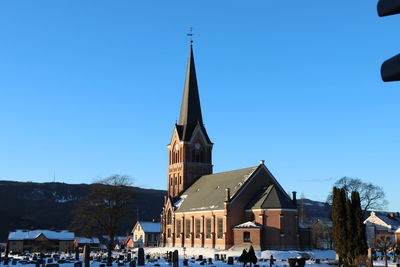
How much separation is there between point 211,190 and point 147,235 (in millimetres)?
24512

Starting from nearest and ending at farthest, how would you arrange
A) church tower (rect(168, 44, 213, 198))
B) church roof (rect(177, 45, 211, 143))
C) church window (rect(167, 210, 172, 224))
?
church window (rect(167, 210, 172, 224)) → church tower (rect(168, 44, 213, 198)) → church roof (rect(177, 45, 211, 143))

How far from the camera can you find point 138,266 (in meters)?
43.0

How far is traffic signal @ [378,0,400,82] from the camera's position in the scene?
3.02m

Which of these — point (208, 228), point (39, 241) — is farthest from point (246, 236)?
point (39, 241)

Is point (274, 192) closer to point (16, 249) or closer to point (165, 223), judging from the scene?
point (165, 223)

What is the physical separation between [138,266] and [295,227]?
24.4m

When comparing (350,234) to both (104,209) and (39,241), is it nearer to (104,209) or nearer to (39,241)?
(104,209)

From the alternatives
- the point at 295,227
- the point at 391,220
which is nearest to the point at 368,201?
the point at 391,220

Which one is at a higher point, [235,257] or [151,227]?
[151,227]

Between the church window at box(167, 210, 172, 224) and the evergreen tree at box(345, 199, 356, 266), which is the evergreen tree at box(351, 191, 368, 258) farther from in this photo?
the church window at box(167, 210, 172, 224)

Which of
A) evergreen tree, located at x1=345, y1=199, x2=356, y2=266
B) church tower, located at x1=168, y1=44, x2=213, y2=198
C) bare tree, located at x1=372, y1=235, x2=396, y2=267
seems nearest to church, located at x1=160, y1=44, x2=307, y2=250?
church tower, located at x1=168, y1=44, x2=213, y2=198

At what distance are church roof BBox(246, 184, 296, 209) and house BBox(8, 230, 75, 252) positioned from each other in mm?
42387

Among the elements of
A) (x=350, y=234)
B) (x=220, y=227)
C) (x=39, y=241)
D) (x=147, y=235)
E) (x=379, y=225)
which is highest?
(x=350, y=234)

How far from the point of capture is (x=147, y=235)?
88938mm
